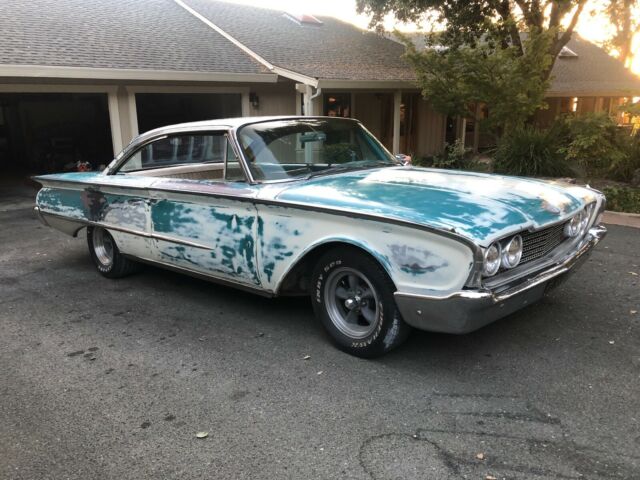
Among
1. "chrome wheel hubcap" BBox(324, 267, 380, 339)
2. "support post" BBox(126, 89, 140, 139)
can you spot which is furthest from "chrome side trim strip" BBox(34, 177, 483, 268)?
"support post" BBox(126, 89, 140, 139)

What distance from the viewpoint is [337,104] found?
16.9m

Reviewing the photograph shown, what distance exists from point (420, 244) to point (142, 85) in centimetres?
1051

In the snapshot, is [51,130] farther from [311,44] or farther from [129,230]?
[129,230]

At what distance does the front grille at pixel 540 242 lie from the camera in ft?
11.6

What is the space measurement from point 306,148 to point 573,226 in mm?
2155

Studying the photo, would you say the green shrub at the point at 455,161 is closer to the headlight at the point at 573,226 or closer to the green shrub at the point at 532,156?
the green shrub at the point at 532,156

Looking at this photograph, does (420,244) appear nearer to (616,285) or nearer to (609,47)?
(616,285)

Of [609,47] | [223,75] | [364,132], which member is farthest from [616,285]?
[609,47]

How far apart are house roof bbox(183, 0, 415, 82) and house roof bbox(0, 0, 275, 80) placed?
0.88 metres

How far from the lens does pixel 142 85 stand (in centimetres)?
1209

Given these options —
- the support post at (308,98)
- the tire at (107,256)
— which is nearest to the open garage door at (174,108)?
the support post at (308,98)

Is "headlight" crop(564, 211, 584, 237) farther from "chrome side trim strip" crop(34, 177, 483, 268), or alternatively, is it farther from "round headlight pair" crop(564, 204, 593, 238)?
"chrome side trim strip" crop(34, 177, 483, 268)

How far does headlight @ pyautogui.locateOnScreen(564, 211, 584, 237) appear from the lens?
3.95m

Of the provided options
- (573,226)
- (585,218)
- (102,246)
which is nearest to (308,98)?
(102,246)
